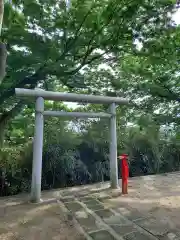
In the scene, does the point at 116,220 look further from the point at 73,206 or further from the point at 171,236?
the point at 73,206

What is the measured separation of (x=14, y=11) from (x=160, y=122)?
6.38m

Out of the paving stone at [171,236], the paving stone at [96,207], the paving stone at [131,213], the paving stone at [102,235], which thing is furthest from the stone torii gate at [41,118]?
the paving stone at [171,236]

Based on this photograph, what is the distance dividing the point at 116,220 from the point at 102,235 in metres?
0.49

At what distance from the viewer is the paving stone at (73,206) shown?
3613 millimetres

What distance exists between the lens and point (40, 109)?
4211 millimetres

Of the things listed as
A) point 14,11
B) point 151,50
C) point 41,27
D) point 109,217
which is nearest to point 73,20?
point 41,27

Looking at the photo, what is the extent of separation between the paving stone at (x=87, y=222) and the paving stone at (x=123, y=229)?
0.21 m

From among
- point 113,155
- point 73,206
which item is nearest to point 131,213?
point 73,206

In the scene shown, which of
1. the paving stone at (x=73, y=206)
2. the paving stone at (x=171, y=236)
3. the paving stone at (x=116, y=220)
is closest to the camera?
the paving stone at (x=171, y=236)

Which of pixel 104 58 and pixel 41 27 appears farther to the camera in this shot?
pixel 104 58

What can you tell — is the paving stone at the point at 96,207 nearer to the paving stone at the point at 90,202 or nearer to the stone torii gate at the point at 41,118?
the paving stone at the point at 90,202

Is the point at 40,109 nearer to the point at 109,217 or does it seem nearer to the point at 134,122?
the point at 109,217

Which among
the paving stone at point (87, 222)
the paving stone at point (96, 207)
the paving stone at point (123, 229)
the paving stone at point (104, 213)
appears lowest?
the paving stone at point (123, 229)

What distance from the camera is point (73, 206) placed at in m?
3.77
